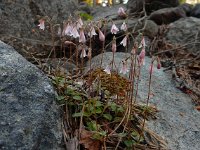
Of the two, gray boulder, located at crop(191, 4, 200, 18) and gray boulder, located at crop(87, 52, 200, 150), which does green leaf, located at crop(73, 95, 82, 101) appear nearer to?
gray boulder, located at crop(87, 52, 200, 150)

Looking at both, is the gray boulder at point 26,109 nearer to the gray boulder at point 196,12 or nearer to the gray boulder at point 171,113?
the gray boulder at point 171,113

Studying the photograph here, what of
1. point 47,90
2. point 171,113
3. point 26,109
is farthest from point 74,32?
point 171,113

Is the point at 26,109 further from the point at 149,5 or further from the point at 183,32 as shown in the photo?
the point at 149,5

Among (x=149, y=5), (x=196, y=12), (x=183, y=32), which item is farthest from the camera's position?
(x=196, y=12)

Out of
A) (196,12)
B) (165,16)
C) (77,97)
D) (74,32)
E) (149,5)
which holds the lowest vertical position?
(77,97)

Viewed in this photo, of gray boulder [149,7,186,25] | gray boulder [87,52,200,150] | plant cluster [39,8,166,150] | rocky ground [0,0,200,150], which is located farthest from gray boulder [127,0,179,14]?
plant cluster [39,8,166,150]

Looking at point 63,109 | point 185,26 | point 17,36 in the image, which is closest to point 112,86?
point 63,109
